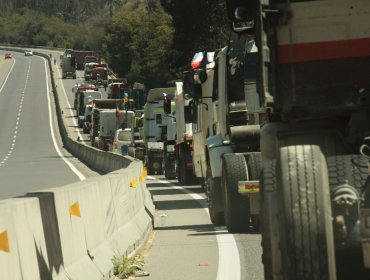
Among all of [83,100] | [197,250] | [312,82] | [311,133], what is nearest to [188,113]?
[197,250]

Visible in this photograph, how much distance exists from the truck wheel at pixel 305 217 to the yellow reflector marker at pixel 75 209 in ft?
10.2

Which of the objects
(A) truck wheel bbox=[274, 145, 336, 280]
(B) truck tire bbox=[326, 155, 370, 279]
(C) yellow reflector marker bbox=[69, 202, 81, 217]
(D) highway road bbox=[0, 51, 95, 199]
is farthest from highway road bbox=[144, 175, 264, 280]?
(D) highway road bbox=[0, 51, 95, 199]

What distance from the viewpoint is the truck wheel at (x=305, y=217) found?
22.0ft

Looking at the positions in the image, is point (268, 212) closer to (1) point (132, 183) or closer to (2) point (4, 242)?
(2) point (4, 242)

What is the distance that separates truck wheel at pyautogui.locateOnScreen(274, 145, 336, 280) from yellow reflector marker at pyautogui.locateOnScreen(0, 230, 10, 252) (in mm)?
1699

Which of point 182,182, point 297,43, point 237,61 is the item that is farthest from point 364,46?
point 182,182

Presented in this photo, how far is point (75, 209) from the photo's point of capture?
9.89m

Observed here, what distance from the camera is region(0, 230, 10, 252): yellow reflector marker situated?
7047mm

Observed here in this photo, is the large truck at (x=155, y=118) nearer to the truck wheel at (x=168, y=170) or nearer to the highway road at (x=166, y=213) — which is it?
the highway road at (x=166, y=213)

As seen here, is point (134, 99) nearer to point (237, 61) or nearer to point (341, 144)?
point (237, 61)

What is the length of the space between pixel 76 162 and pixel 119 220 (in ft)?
159

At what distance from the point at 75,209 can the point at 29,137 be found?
85184 mm

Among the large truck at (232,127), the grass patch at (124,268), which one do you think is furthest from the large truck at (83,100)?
the grass patch at (124,268)

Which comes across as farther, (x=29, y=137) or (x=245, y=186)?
(x=29, y=137)
